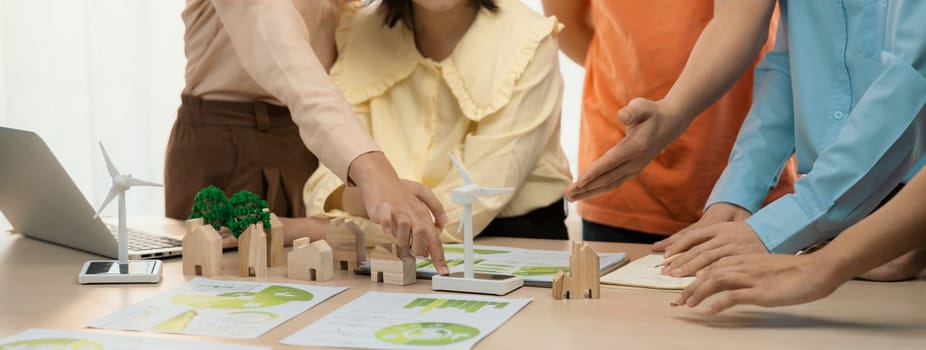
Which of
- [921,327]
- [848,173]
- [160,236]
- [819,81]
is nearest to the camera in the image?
[921,327]

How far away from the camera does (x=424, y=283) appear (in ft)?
4.15

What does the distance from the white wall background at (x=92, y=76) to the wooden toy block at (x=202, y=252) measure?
92.1 inches

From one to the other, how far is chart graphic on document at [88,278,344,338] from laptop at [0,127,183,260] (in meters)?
0.26

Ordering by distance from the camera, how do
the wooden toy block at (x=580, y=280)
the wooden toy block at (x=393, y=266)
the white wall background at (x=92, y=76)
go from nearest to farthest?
the wooden toy block at (x=580, y=280), the wooden toy block at (x=393, y=266), the white wall background at (x=92, y=76)

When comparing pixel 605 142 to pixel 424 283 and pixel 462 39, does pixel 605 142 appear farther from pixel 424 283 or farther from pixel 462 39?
pixel 424 283

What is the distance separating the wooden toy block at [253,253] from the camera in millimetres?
1312

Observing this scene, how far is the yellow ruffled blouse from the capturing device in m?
1.65

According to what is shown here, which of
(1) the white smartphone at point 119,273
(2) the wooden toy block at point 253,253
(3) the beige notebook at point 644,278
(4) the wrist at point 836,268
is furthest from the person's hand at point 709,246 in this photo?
(1) the white smartphone at point 119,273

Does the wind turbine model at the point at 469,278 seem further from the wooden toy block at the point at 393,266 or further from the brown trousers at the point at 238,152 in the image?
the brown trousers at the point at 238,152

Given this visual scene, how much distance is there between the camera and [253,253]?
1.31m

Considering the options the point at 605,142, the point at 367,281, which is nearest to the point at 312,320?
the point at 367,281

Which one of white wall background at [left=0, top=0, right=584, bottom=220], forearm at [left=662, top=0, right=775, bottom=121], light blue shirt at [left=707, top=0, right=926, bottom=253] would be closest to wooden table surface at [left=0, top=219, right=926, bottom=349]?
light blue shirt at [left=707, top=0, right=926, bottom=253]

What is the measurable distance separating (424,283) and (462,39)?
0.62 metres

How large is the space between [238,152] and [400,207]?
0.61 metres
